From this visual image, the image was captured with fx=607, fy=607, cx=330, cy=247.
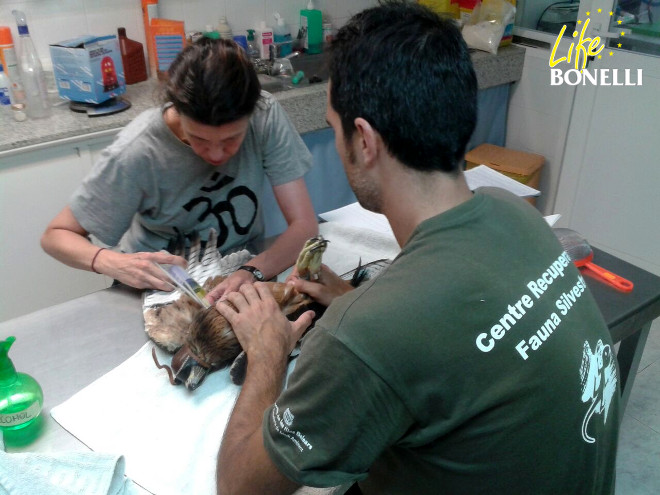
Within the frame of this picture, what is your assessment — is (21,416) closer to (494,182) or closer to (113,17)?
(494,182)

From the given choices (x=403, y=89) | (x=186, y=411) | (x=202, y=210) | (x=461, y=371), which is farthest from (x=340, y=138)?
(x=202, y=210)

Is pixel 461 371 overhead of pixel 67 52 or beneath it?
beneath

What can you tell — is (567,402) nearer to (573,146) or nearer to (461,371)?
(461,371)

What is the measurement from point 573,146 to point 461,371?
275cm

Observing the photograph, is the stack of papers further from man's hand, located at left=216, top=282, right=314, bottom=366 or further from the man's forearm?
the man's forearm

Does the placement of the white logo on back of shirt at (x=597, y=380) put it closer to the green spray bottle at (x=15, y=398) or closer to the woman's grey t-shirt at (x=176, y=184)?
the green spray bottle at (x=15, y=398)

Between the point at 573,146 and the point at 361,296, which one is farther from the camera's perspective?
the point at 573,146

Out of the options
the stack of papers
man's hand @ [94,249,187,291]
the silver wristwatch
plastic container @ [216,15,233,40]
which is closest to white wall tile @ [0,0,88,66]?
plastic container @ [216,15,233,40]

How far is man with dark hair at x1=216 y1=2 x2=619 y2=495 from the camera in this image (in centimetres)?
78

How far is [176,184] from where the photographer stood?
1.58 m

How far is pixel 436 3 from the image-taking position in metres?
3.18

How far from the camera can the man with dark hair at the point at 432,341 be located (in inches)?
30.8

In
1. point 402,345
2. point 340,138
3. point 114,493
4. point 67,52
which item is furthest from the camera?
point 67,52

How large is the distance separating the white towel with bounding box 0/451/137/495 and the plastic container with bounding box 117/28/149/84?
201 centimetres
